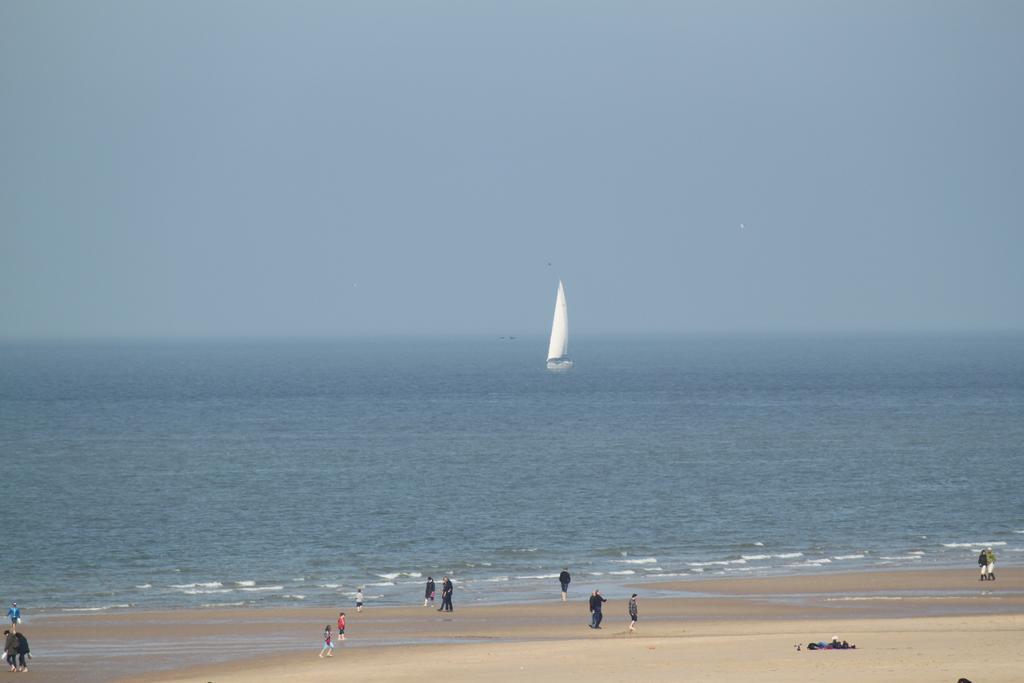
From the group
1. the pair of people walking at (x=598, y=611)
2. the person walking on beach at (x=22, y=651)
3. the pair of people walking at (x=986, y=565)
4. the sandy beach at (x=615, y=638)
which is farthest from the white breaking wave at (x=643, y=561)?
the person walking on beach at (x=22, y=651)

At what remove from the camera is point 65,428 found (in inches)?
4313

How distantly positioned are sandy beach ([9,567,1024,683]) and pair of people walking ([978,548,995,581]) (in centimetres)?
32

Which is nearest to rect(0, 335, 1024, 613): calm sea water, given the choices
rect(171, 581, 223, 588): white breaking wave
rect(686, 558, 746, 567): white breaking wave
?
rect(686, 558, 746, 567): white breaking wave

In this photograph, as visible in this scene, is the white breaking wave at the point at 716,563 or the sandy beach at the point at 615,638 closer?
the sandy beach at the point at 615,638

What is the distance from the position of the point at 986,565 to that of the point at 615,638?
14729 mm

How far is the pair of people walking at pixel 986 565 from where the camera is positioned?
4428 centimetres

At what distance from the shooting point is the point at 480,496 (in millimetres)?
68062

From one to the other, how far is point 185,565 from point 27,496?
21.4m

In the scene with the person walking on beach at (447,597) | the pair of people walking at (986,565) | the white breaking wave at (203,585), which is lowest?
the white breaking wave at (203,585)

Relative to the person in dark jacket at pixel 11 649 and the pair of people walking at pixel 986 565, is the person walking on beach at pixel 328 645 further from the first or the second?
the pair of people walking at pixel 986 565

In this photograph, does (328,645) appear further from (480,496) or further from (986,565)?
(480,496)

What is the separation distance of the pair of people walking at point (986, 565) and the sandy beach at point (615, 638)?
324 mm

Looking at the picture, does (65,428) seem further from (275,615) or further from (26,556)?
(275,615)

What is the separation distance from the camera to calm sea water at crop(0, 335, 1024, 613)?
4888 cm
